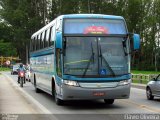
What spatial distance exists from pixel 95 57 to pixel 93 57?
0.24 feet

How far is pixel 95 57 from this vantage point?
55.6 ft

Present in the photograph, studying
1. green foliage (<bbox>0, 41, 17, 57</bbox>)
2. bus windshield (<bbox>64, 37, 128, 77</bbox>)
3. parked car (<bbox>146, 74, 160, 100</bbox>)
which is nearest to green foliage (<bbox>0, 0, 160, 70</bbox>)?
green foliage (<bbox>0, 41, 17, 57</bbox>)

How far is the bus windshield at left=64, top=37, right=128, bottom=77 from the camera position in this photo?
16797 millimetres

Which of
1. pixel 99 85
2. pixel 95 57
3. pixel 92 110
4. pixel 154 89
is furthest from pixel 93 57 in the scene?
pixel 154 89

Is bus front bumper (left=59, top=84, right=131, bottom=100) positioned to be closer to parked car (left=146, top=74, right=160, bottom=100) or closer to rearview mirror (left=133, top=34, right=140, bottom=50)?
rearview mirror (left=133, top=34, right=140, bottom=50)

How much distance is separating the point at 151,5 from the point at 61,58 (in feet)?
261

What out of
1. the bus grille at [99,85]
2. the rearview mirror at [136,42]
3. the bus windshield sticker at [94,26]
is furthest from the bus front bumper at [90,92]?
the bus windshield sticker at [94,26]

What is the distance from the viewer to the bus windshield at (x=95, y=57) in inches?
661

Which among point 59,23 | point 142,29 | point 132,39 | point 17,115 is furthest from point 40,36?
point 142,29

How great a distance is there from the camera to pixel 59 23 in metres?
18.1

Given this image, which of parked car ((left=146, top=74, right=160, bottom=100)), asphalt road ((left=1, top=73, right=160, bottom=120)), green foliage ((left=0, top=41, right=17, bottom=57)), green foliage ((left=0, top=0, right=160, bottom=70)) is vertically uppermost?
green foliage ((left=0, top=0, right=160, bottom=70))

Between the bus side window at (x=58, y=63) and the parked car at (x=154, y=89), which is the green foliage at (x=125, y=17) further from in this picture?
the bus side window at (x=58, y=63)

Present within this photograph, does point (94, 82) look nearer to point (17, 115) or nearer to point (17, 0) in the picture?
point (17, 115)

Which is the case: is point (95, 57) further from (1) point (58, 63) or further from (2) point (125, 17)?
(2) point (125, 17)
